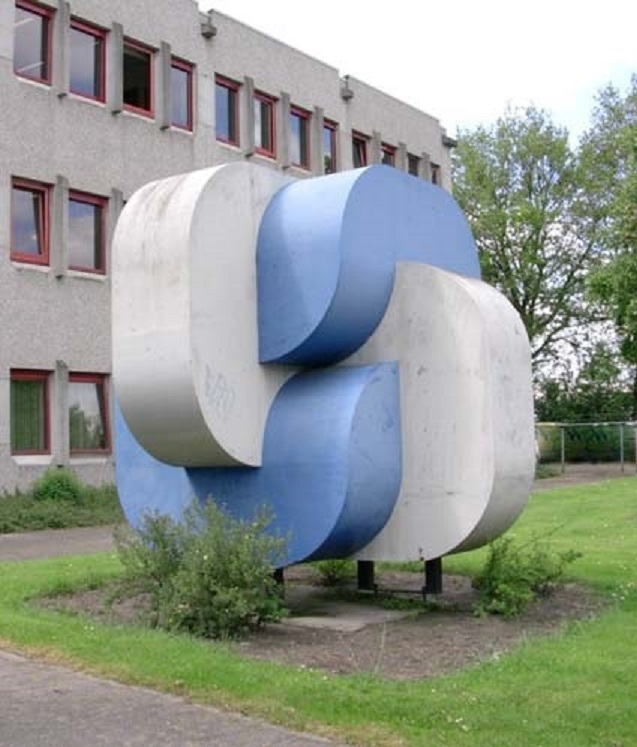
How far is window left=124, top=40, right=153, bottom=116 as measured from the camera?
25.0m

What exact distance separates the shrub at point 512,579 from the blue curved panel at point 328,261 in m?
2.26

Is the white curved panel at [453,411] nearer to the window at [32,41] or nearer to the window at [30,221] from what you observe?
the window at [30,221]

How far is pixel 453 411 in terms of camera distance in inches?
368

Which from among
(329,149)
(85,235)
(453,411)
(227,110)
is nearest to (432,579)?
(453,411)

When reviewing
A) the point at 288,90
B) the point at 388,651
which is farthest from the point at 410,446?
the point at 288,90

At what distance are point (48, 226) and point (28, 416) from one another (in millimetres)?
3836

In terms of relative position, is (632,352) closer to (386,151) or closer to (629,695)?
(386,151)

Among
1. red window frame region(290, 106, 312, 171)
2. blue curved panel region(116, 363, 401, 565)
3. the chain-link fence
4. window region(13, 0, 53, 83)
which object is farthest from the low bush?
the chain-link fence

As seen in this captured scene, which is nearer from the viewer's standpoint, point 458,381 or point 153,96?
point 458,381

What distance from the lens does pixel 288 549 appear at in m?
9.09

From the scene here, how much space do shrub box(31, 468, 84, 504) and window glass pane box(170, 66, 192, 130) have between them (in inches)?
355

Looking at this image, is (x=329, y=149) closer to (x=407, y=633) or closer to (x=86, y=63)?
(x=86, y=63)

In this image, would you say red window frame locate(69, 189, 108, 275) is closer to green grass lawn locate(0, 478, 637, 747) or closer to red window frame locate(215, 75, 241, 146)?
red window frame locate(215, 75, 241, 146)

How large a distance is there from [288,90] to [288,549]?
858 inches
